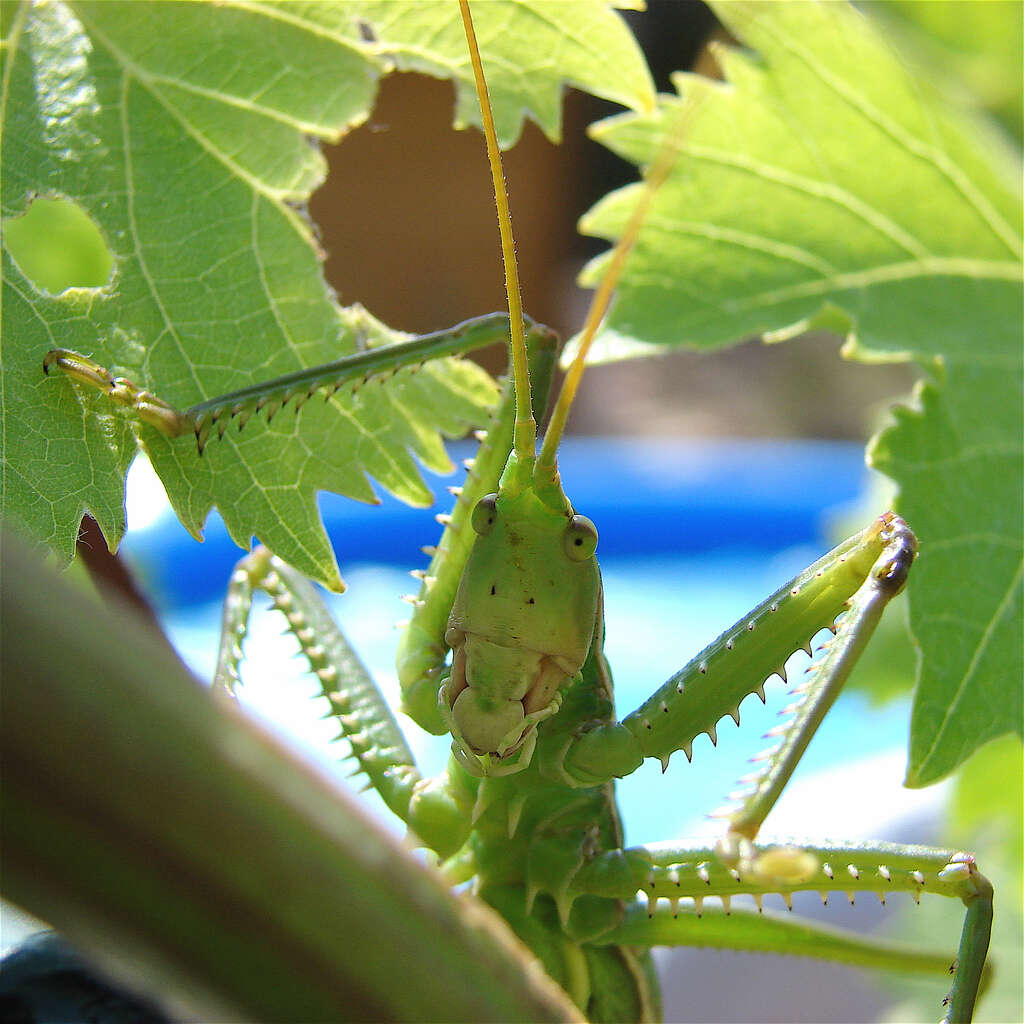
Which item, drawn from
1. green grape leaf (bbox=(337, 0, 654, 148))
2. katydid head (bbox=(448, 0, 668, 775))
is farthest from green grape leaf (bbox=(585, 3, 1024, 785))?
katydid head (bbox=(448, 0, 668, 775))

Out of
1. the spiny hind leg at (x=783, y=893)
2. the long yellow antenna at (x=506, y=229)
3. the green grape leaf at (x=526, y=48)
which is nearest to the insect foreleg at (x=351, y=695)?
the spiny hind leg at (x=783, y=893)

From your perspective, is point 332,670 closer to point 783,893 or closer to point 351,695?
point 351,695


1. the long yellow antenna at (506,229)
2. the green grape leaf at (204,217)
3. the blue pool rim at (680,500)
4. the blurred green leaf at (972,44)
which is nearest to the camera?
the blurred green leaf at (972,44)

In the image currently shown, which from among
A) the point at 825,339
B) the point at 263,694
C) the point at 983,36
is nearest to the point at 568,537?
the point at 983,36

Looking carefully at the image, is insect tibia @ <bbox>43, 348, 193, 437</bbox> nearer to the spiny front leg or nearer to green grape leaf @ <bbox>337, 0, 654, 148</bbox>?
green grape leaf @ <bbox>337, 0, 654, 148</bbox>

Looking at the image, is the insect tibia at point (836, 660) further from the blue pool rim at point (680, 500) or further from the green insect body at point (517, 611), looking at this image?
the blue pool rim at point (680, 500)

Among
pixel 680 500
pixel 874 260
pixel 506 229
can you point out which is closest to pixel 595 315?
pixel 506 229

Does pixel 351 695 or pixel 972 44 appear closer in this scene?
pixel 972 44
